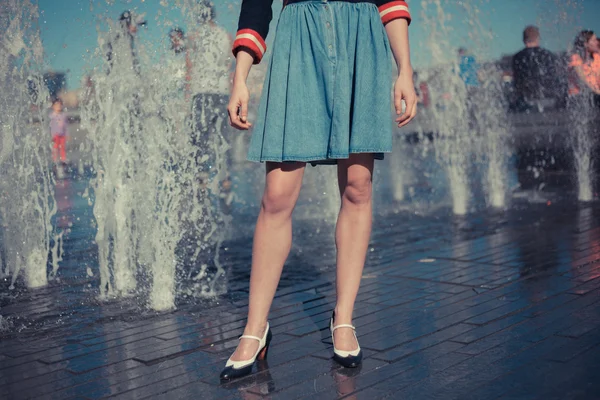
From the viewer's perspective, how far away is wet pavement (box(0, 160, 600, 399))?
7.11 feet

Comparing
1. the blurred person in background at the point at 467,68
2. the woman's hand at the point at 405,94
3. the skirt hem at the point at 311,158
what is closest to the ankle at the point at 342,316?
the skirt hem at the point at 311,158

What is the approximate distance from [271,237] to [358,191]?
0.32m

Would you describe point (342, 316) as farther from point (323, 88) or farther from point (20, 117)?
point (20, 117)

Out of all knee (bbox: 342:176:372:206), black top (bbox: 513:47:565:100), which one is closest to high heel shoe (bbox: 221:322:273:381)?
knee (bbox: 342:176:372:206)

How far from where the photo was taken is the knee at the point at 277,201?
2.34 metres

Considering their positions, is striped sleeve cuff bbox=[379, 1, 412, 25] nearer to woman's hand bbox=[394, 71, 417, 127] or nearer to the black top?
woman's hand bbox=[394, 71, 417, 127]

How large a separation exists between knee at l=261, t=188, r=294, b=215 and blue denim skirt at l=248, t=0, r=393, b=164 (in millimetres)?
113

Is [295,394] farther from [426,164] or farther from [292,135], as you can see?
[426,164]

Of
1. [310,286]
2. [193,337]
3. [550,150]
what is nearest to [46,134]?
[310,286]

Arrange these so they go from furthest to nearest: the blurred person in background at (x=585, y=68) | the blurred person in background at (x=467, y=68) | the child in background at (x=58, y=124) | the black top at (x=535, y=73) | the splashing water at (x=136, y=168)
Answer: the child in background at (x=58, y=124) < the blurred person in background at (x=467, y=68) < the blurred person in background at (x=585, y=68) < the black top at (x=535, y=73) < the splashing water at (x=136, y=168)

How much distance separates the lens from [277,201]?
2346mm

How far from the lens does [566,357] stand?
2309 millimetres

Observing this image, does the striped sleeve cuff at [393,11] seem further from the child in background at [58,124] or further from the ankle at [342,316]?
the child in background at [58,124]

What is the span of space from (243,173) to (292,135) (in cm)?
990
